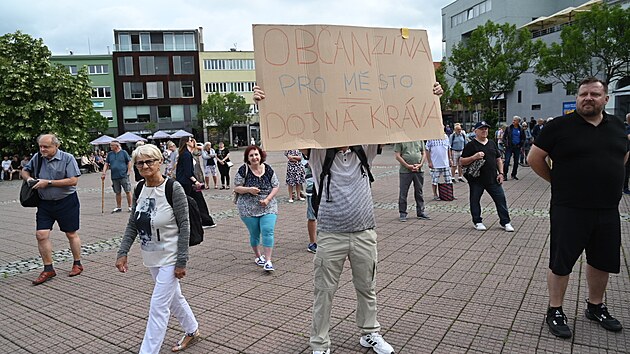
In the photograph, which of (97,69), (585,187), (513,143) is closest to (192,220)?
(585,187)

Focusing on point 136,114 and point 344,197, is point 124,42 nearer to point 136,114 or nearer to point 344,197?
point 136,114

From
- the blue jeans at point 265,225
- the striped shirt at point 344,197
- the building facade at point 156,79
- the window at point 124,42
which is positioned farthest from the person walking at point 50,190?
the window at point 124,42

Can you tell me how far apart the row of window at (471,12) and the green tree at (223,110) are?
2832 centimetres

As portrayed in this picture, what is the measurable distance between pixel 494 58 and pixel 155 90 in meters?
46.6

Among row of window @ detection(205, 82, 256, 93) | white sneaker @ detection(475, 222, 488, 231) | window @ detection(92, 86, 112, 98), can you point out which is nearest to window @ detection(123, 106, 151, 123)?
window @ detection(92, 86, 112, 98)

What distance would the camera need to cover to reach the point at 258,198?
19.7 feet

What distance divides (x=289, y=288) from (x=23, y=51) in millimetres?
31731

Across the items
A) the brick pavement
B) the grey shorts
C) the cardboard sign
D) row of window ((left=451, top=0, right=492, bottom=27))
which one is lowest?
the brick pavement

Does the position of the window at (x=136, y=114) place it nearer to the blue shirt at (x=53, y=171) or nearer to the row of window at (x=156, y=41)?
the row of window at (x=156, y=41)

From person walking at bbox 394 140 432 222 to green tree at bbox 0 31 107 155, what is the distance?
85.9 feet

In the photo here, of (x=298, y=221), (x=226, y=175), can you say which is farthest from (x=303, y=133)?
(x=226, y=175)

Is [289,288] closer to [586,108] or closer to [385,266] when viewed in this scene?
[385,266]

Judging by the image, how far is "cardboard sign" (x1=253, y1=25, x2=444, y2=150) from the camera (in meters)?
3.32

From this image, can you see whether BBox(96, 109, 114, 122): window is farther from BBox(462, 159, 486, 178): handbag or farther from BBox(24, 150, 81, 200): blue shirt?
BBox(462, 159, 486, 178): handbag
